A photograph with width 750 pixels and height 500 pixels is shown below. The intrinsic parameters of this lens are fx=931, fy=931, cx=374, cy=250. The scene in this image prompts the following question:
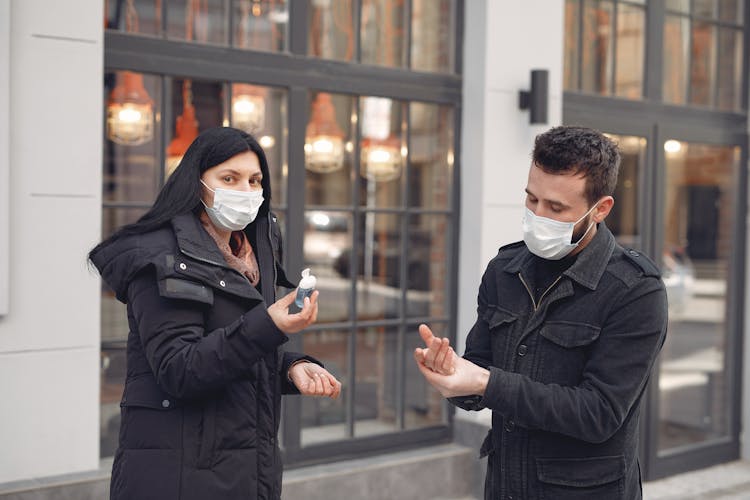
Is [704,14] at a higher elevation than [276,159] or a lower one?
higher

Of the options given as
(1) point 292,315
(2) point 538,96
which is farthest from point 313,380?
(2) point 538,96

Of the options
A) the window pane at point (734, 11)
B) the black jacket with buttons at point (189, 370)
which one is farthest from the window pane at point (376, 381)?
the window pane at point (734, 11)

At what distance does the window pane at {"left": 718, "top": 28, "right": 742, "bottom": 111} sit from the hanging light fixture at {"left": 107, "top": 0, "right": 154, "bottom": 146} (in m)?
4.12

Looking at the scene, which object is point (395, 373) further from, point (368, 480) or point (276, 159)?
point (276, 159)

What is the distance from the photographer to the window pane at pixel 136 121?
172 inches

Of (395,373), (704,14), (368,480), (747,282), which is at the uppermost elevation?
(704,14)

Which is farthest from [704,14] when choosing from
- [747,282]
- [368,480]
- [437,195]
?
[368,480]

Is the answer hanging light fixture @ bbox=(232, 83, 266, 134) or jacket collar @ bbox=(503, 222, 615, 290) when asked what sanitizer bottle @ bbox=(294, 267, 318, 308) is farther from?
hanging light fixture @ bbox=(232, 83, 266, 134)

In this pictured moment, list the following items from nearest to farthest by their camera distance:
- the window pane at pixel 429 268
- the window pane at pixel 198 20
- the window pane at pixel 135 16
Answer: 1. the window pane at pixel 135 16
2. the window pane at pixel 198 20
3. the window pane at pixel 429 268

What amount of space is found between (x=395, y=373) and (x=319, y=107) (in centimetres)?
162

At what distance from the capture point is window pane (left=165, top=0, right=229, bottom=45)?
176 inches

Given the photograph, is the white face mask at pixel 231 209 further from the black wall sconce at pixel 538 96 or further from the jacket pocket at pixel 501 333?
the black wall sconce at pixel 538 96

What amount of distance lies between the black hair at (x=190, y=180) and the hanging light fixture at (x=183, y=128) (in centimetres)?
196

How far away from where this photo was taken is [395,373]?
216 inches
